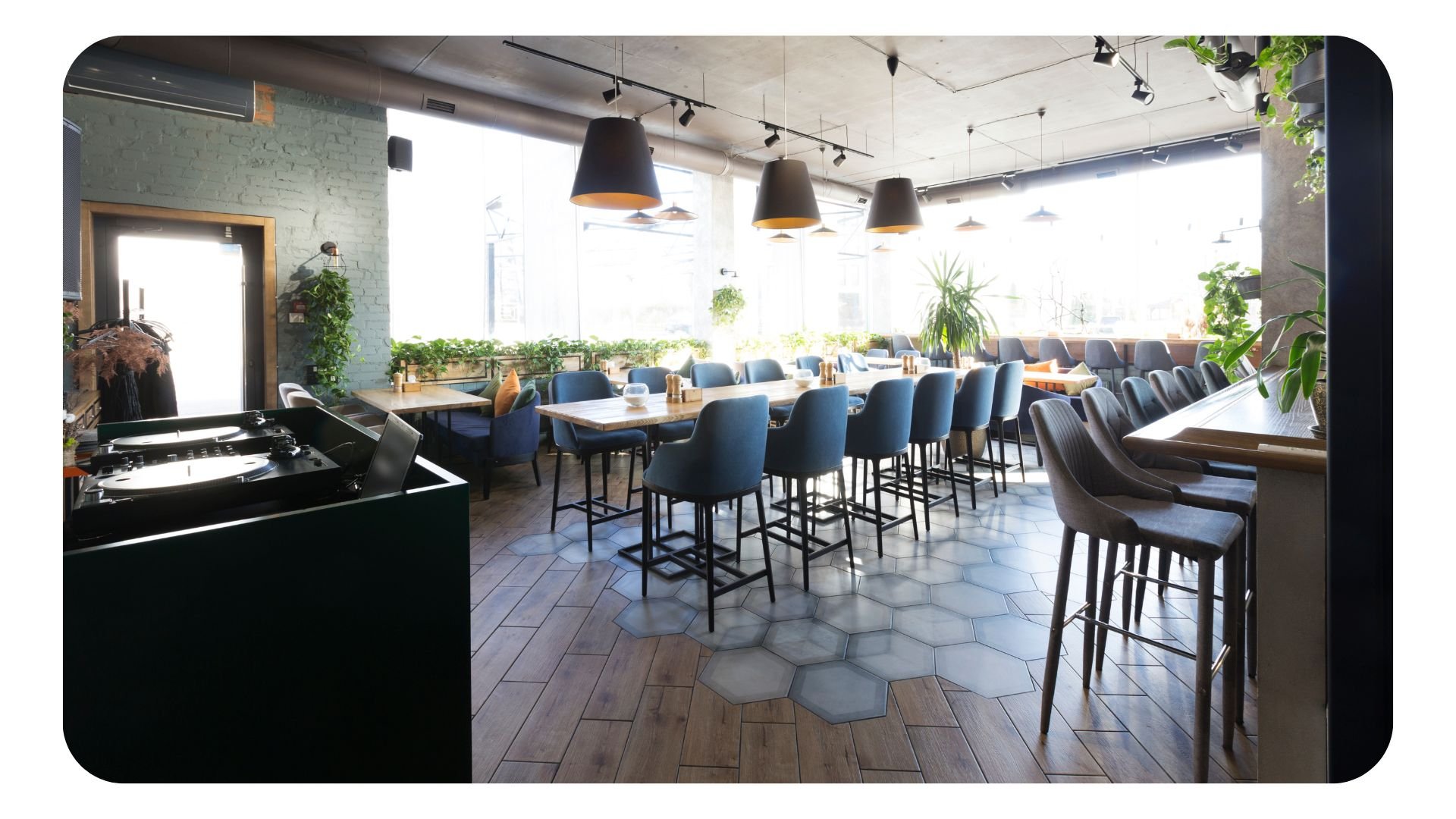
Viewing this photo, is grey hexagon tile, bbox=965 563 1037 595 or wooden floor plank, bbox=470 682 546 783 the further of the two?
grey hexagon tile, bbox=965 563 1037 595

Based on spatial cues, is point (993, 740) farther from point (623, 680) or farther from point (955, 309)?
point (955, 309)

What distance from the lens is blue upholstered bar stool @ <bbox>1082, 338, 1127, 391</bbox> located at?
8.85 metres

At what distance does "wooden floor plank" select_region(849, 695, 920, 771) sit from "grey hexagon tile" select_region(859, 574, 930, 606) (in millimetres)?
903

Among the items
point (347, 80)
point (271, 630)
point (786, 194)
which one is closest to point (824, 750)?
point (271, 630)

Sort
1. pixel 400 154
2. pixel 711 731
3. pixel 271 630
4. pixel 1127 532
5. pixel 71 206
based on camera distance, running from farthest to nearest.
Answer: pixel 400 154 → pixel 711 731 → pixel 1127 532 → pixel 71 206 → pixel 271 630

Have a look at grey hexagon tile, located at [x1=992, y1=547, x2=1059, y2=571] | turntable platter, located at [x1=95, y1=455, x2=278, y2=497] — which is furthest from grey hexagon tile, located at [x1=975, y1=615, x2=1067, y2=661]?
turntable platter, located at [x1=95, y1=455, x2=278, y2=497]

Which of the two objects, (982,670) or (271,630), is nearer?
(271,630)

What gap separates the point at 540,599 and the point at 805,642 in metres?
1.25

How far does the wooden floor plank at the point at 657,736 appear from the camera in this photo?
199 centimetres

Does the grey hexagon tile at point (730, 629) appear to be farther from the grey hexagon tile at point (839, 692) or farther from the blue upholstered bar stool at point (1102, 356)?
the blue upholstered bar stool at point (1102, 356)

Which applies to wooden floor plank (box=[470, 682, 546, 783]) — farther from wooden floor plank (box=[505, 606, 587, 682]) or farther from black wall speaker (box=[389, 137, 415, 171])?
black wall speaker (box=[389, 137, 415, 171])

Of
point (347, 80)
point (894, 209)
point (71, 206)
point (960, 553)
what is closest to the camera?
point (71, 206)

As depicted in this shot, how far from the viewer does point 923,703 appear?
91.0 inches
